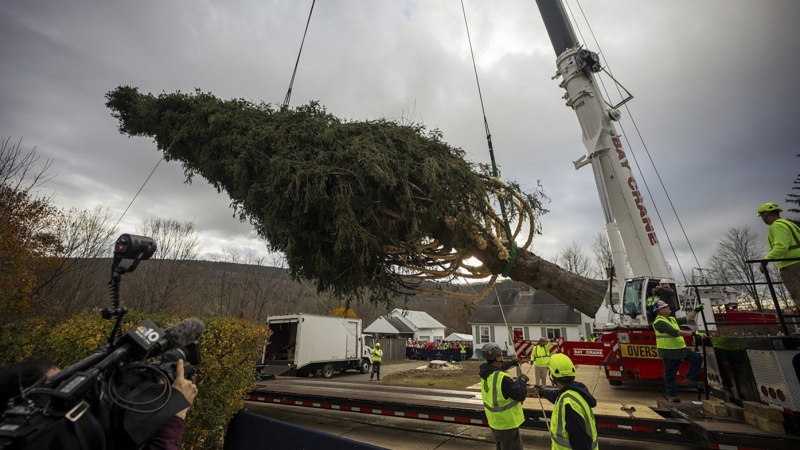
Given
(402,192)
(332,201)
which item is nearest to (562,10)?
(402,192)

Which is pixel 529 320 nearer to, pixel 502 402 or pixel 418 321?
pixel 418 321

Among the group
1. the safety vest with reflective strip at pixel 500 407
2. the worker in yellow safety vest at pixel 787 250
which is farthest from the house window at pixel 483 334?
the safety vest with reflective strip at pixel 500 407

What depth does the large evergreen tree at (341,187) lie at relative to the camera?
16.2 ft

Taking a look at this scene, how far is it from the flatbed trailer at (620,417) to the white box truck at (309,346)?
843 centimetres

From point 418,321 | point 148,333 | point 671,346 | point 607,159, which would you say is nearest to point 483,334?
point 418,321

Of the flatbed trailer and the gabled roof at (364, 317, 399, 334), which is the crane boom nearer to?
the flatbed trailer

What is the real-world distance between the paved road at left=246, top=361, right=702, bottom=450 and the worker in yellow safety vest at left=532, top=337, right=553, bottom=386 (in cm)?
143

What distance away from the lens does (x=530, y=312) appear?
38969 mm

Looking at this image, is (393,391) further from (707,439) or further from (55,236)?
(55,236)

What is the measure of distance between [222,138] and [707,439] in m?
7.47

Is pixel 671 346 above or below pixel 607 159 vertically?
below

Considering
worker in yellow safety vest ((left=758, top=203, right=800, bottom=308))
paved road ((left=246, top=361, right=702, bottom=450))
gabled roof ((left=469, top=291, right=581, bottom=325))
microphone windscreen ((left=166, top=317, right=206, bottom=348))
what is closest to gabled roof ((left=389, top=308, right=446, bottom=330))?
gabled roof ((left=469, top=291, right=581, bottom=325))

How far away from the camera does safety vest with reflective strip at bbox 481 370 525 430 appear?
14.0 ft

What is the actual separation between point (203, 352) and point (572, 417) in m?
5.03
